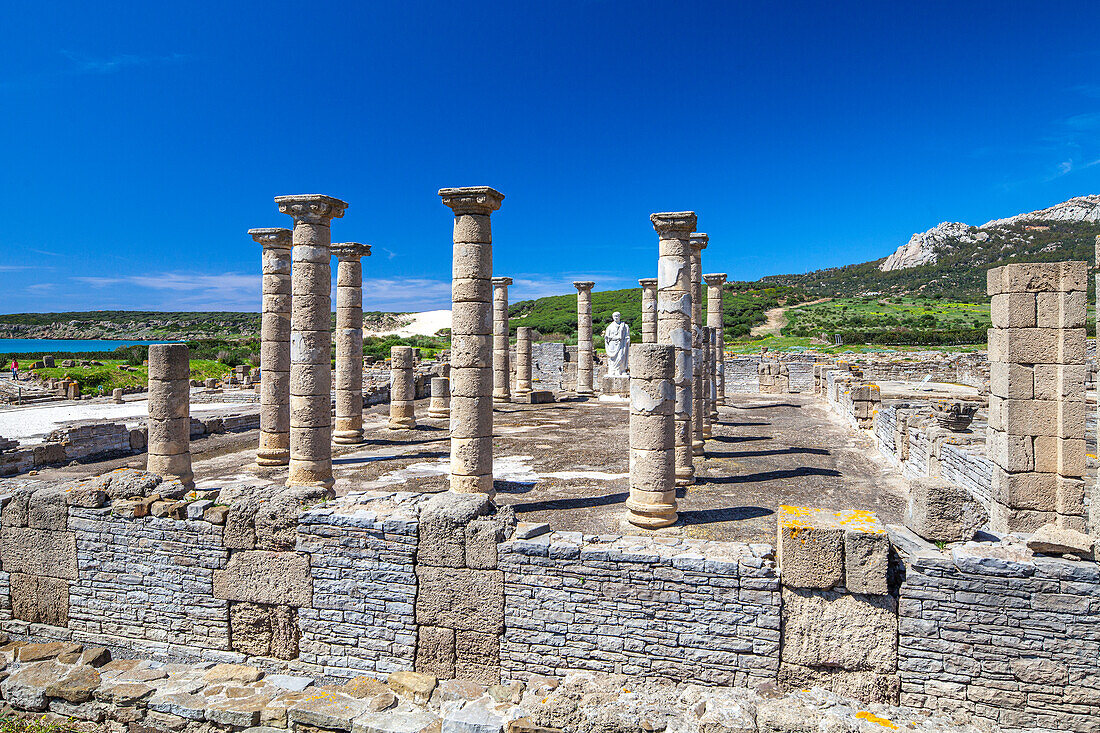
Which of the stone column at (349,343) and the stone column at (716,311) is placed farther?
the stone column at (716,311)

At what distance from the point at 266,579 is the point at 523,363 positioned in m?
19.0

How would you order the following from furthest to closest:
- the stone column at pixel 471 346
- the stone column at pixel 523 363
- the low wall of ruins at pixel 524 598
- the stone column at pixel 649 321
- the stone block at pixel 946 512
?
the stone column at pixel 523 363 → the stone column at pixel 649 321 → the stone column at pixel 471 346 → the stone block at pixel 946 512 → the low wall of ruins at pixel 524 598

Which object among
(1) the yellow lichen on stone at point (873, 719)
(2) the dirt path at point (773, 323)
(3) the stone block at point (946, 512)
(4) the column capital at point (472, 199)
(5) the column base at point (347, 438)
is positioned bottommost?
(1) the yellow lichen on stone at point (873, 719)

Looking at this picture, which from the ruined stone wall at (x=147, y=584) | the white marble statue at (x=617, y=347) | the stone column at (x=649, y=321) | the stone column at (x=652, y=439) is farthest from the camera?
the white marble statue at (x=617, y=347)

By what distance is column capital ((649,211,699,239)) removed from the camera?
11.8 m

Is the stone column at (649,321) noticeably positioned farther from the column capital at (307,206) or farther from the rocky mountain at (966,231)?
the rocky mountain at (966,231)

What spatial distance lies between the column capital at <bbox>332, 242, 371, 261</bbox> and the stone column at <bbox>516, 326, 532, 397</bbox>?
9428 millimetres

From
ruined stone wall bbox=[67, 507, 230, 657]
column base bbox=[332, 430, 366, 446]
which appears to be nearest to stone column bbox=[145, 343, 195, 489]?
ruined stone wall bbox=[67, 507, 230, 657]

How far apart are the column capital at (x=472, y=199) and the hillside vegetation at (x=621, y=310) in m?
44.2

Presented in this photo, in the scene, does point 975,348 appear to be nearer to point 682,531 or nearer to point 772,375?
point 772,375

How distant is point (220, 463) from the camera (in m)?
13.6

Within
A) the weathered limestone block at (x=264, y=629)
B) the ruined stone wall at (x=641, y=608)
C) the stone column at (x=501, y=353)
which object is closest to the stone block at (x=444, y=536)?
the ruined stone wall at (x=641, y=608)

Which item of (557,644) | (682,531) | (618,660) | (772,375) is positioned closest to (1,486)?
(557,644)

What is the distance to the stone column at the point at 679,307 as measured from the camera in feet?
38.0
